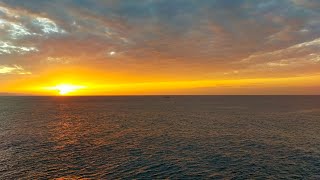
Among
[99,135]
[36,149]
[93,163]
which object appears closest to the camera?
[93,163]

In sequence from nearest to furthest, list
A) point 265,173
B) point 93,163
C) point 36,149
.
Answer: point 265,173 < point 93,163 < point 36,149

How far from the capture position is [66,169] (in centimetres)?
4247

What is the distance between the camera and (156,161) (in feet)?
152

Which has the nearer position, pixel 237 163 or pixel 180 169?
pixel 180 169

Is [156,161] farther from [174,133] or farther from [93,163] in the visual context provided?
[174,133]

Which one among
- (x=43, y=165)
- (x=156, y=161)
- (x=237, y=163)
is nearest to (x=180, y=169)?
(x=156, y=161)

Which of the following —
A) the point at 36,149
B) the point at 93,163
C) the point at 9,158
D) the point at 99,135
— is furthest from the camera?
the point at 99,135

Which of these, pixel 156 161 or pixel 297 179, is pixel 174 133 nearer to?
pixel 156 161

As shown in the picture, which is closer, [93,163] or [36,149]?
[93,163]

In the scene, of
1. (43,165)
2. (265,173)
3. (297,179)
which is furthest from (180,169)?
(43,165)

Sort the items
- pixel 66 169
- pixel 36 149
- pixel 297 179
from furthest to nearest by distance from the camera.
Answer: pixel 36 149 < pixel 66 169 < pixel 297 179

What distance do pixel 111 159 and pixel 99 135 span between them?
28124 mm

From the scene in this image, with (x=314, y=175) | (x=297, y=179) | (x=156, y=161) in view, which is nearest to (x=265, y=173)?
(x=297, y=179)

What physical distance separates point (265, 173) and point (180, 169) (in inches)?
539
